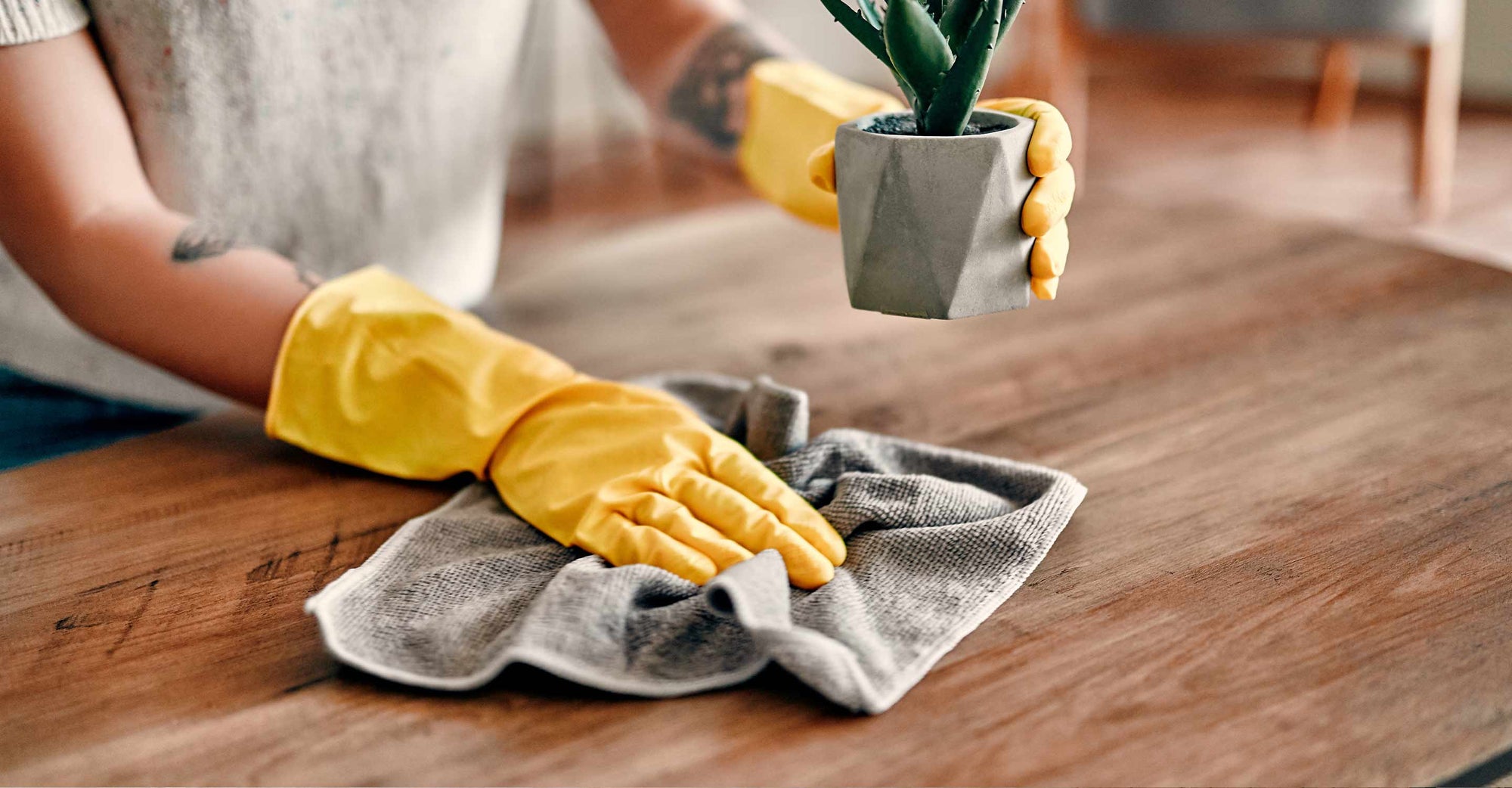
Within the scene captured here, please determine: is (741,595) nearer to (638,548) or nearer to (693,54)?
(638,548)

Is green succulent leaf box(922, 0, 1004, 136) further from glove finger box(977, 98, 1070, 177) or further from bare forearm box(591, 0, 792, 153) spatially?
bare forearm box(591, 0, 792, 153)

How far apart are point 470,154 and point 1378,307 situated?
0.94m

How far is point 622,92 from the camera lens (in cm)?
404

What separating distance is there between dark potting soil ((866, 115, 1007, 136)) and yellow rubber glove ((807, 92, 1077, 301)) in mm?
29

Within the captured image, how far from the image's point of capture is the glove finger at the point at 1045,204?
27.3 inches

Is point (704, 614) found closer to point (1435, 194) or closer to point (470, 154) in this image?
point (470, 154)

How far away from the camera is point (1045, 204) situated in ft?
2.27

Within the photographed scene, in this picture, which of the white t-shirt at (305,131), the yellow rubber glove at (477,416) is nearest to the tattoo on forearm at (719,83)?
the white t-shirt at (305,131)

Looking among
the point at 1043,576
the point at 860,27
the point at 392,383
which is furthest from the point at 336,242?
the point at 1043,576

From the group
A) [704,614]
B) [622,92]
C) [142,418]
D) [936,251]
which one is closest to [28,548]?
[142,418]

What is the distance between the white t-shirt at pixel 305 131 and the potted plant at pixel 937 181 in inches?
21.3

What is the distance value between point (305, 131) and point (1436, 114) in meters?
2.54

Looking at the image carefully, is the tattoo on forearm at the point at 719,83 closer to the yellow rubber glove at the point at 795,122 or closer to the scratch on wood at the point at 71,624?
the yellow rubber glove at the point at 795,122

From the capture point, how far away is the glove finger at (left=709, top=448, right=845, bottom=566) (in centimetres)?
71
